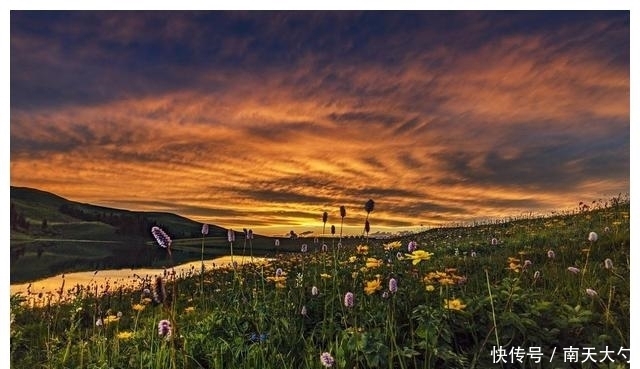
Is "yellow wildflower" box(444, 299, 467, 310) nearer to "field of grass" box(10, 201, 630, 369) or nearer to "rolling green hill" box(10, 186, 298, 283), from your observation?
"field of grass" box(10, 201, 630, 369)

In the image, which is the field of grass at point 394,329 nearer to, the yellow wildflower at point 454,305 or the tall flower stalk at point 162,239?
the yellow wildflower at point 454,305

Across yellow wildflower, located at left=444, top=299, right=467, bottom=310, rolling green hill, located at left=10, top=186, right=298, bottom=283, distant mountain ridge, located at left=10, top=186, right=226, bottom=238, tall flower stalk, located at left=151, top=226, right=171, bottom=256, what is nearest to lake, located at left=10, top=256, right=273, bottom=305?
rolling green hill, located at left=10, top=186, right=298, bottom=283

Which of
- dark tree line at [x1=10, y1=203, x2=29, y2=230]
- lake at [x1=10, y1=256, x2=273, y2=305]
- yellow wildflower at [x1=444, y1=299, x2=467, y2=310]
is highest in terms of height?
dark tree line at [x1=10, y1=203, x2=29, y2=230]

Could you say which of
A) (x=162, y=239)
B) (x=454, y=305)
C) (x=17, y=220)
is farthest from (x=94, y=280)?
(x=454, y=305)

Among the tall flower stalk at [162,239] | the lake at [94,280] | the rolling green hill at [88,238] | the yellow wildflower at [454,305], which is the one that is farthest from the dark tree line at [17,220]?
the yellow wildflower at [454,305]

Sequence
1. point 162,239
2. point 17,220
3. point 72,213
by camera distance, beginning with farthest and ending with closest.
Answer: point 72,213 < point 17,220 < point 162,239

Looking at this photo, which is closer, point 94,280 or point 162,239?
point 162,239

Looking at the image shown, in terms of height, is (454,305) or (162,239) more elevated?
(162,239)

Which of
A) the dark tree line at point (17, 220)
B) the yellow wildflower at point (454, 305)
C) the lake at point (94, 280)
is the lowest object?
the lake at point (94, 280)

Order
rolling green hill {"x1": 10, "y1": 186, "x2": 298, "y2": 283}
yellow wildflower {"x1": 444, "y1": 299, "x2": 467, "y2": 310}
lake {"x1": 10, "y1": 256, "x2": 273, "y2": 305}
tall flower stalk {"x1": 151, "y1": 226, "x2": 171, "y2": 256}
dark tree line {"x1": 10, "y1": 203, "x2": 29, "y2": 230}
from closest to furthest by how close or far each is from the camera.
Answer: tall flower stalk {"x1": 151, "y1": 226, "x2": 171, "y2": 256}
yellow wildflower {"x1": 444, "y1": 299, "x2": 467, "y2": 310}
dark tree line {"x1": 10, "y1": 203, "x2": 29, "y2": 230}
rolling green hill {"x1": 10, "y1": 186, "x2": 298, "y2": 283}
lake {"x1": 10, "y1": 256, "x2": 273, "y2": 305}

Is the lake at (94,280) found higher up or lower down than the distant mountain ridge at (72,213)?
lower down

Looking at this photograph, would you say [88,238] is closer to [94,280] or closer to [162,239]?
[94,280]
